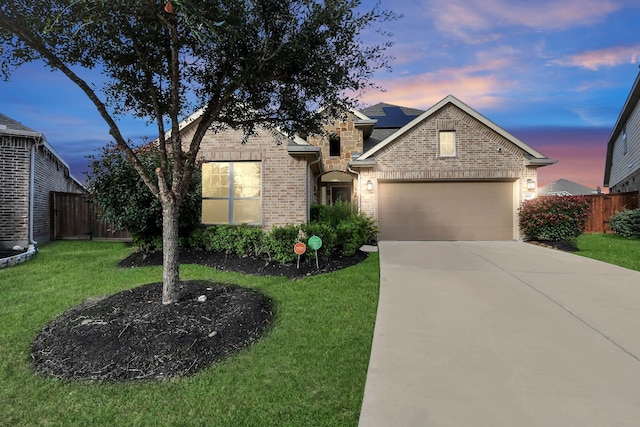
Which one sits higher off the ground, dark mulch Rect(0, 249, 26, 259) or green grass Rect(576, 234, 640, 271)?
dark mulch Rect(0, 249, 26, 259)

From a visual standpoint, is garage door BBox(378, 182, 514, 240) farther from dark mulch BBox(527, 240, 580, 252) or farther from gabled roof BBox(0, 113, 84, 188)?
gabled roof BBox(0, 113, 84, 188)

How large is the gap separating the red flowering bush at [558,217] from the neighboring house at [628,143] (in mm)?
7440

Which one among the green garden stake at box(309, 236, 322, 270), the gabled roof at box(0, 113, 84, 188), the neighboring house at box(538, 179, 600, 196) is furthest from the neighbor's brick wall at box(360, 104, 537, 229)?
the neighboring house at box(538, 179, 600, 196)

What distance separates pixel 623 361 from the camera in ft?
10.7

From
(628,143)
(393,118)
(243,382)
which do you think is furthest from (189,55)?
(628,143)

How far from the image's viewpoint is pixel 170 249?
457cm

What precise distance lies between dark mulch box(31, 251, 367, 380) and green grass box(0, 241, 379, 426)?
16 centimetres

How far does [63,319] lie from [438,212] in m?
11.6

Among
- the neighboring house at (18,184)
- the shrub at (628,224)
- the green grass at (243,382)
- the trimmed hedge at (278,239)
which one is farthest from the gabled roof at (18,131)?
the shrub at (628,224)

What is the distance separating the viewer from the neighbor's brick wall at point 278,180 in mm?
9766

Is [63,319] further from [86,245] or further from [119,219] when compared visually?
[86,245]

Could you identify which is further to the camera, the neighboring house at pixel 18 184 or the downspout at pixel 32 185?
the downspout at pixel 32 185

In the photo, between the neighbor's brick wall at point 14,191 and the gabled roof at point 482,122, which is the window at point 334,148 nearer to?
the gabled roof at point 482,122

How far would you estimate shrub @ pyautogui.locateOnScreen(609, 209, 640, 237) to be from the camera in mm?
11766
